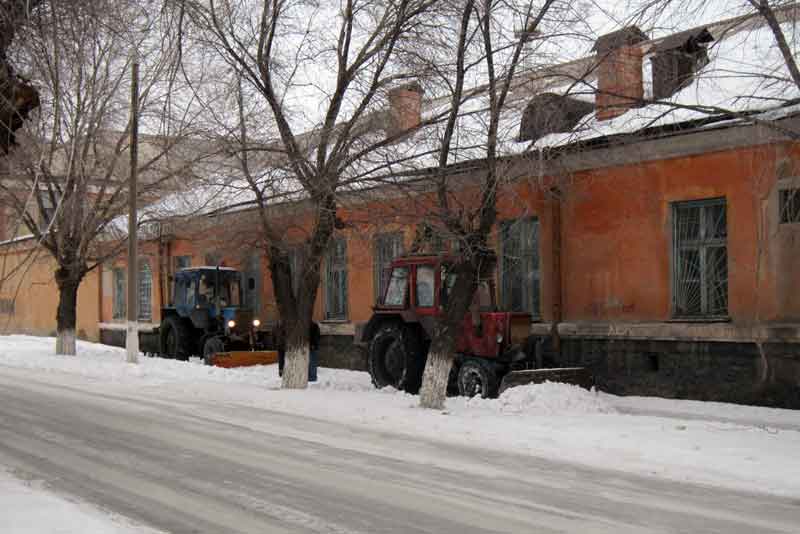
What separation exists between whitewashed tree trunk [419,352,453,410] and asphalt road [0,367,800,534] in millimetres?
2390

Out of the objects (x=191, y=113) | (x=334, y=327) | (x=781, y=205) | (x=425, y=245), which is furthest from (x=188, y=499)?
(x=334, y=327)

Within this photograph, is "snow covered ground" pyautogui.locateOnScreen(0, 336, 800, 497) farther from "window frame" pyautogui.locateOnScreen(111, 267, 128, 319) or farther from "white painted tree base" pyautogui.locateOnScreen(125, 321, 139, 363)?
"window frame" pyautogui.locateOnScreen(111, 267, 128, 319)

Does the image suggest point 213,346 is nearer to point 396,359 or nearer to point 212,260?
point 212,260

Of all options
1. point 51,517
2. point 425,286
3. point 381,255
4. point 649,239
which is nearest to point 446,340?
point 425,286

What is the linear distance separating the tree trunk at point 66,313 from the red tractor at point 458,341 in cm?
1235

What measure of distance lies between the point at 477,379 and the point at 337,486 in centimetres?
798

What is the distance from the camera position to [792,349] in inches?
581

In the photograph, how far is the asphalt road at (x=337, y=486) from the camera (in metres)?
6.97

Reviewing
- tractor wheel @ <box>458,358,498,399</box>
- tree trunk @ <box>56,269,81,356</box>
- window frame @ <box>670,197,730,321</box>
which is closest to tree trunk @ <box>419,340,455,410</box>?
tractor wheel @ <box>458,358,498,399</box>

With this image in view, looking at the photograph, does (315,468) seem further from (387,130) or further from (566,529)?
(387,130)

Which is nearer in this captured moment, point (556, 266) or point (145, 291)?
point (556, 266)

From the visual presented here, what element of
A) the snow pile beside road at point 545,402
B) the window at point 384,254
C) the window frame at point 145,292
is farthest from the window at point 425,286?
the window frame at point 145,292

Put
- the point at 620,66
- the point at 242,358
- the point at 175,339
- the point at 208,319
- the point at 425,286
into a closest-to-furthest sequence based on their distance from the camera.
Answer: the point at 620,66, the point at 425,286, the point at 242,358, the point at 208,319, the point at 175,339

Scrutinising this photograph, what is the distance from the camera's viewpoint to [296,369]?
17.5 m
